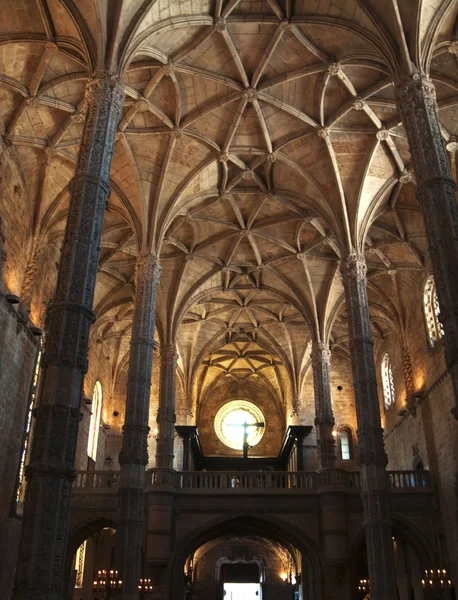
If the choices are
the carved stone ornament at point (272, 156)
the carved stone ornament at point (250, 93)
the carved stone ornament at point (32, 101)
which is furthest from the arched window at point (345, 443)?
the carved stone ornament at point (32, 101)

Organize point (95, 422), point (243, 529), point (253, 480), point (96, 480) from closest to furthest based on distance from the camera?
1. point (96, 480)
2. point (243, 529)
3. point (253, 480)
4. point (95, 422)

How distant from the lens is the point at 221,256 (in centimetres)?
3052

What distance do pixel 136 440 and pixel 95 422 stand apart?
15.8 m

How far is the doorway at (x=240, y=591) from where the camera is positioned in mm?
40469

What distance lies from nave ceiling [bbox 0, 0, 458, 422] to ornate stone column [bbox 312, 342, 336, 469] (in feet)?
3.99

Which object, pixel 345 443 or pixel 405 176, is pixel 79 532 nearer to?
pixel 345 443

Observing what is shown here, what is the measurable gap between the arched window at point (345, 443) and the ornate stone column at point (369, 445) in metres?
17.1

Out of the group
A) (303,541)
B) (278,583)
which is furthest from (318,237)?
(278,583)

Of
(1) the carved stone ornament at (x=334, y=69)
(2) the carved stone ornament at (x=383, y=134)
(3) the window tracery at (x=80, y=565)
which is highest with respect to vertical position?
(1) the carved stone ornament at (x=334, y=69)

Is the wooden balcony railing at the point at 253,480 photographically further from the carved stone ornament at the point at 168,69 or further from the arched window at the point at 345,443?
the carved stone ornament at the point at 168,69

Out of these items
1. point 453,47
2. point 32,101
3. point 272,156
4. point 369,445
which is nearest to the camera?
point 453,47

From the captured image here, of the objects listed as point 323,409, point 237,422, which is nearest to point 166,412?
point 323,409

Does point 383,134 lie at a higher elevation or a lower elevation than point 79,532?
higher

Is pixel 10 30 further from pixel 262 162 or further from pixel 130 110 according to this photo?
pixel 262 162
